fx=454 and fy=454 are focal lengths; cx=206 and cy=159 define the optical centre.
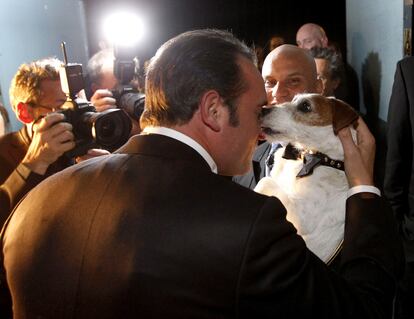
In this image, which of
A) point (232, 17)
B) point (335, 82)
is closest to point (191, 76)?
point (335, 82)

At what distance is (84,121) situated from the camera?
1.88 metres

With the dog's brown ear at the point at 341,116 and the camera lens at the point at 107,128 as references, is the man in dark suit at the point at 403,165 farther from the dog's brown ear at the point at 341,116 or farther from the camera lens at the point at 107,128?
the camera lens at the point at 107,128

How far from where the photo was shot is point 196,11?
245 inches

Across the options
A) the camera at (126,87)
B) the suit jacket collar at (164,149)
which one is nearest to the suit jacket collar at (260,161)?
the camera at (126,87)

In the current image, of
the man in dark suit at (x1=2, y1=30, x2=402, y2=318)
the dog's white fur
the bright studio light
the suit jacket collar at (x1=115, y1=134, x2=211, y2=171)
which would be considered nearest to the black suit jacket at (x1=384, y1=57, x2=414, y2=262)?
the dog's white fur

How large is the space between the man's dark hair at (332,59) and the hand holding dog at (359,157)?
2.20 meters

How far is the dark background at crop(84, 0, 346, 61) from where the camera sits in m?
5.90

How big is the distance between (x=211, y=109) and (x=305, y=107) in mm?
1027

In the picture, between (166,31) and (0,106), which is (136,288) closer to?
(0,106)

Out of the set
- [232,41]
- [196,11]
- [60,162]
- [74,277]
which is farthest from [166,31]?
[74,277]

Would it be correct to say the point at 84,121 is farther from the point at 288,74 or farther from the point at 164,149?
the point at 288,74

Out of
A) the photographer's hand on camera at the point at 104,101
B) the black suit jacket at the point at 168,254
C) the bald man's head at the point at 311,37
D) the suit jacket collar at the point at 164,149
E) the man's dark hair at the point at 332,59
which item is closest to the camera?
the black suit jacket at the point at 168,254

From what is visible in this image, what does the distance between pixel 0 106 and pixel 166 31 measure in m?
3.02

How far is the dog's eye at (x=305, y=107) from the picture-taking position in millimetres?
2128
